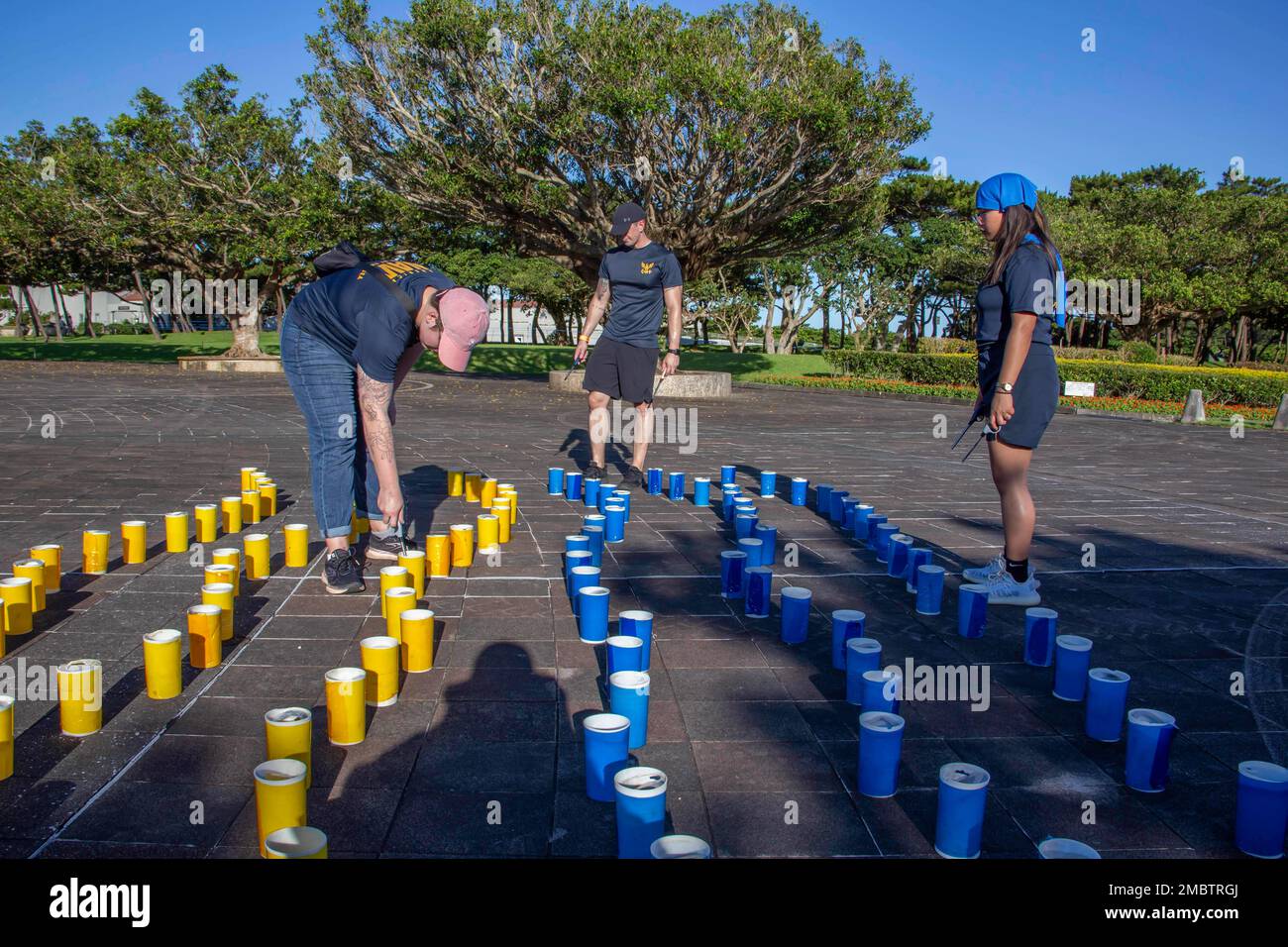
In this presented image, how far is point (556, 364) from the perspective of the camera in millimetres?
36000

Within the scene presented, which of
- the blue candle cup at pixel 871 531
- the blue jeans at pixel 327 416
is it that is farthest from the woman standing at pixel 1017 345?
the blue jeans at pixel 327 416

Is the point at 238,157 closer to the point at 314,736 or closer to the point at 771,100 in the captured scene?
the point at 771,100

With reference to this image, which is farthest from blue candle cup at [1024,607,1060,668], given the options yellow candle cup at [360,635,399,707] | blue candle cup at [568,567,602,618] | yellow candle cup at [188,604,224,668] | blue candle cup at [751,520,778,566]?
yellow candle cup at [188,604,224,668]

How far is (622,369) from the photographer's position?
7.74 m

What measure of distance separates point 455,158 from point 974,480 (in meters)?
14.6

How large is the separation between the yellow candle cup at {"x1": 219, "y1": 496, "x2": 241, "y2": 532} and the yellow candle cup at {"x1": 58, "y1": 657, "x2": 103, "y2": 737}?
2.99 metres

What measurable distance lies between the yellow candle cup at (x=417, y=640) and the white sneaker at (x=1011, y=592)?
2.73 m

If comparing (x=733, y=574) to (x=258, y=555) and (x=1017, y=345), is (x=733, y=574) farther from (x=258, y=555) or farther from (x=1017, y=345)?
(x=258, y=555)

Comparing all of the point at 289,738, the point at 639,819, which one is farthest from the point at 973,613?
the point at 289,738

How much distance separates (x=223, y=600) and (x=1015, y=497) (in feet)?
12.1

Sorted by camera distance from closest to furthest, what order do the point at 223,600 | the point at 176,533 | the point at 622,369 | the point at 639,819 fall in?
the point at 639,819 → the point at 223,600 → the point at 176,533 → the point at 622,369

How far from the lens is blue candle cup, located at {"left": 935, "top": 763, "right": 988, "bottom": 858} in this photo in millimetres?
2254

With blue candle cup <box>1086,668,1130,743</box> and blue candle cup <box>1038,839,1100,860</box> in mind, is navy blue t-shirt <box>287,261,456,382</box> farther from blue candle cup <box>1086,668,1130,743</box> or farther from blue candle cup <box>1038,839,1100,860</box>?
blue candle cup <box>1038,839,1100,860</box>
